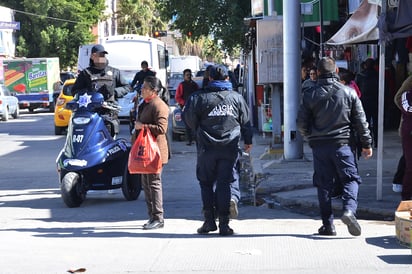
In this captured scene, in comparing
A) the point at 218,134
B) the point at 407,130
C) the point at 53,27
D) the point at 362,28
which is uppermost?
the point at 53,27

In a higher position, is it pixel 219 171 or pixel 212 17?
pixel 212 17

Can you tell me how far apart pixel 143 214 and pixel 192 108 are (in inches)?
89.9

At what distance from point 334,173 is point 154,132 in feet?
7.19

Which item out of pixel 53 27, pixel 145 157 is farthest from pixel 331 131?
pixel 53 27

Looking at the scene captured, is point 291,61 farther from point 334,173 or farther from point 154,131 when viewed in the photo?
point 334,173

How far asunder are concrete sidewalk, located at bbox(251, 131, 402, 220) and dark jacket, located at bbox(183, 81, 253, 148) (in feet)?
7.64

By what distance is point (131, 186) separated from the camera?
11914 mm

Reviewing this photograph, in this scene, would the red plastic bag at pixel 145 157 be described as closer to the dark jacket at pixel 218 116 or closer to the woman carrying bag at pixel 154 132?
the woman carrying bag at pixel 154 132

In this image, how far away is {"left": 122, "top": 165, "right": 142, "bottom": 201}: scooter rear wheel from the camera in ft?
38.4

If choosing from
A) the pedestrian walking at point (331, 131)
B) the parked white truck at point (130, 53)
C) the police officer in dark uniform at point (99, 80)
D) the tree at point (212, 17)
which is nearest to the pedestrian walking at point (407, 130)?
the pedestrian walking at point (331, 131)

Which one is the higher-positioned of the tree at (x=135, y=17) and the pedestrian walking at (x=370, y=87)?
the tree at (x=135, y=17)

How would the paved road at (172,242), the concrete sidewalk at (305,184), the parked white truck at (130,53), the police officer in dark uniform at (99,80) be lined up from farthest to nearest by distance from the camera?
the parked white truck at (130,53) → the police officer in dark uniform at (99,80) → the concrete sidewalk at (305,184) → the paved road at (172,242)

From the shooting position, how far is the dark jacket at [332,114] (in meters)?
8.57

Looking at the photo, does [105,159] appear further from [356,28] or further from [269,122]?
[269,122]
